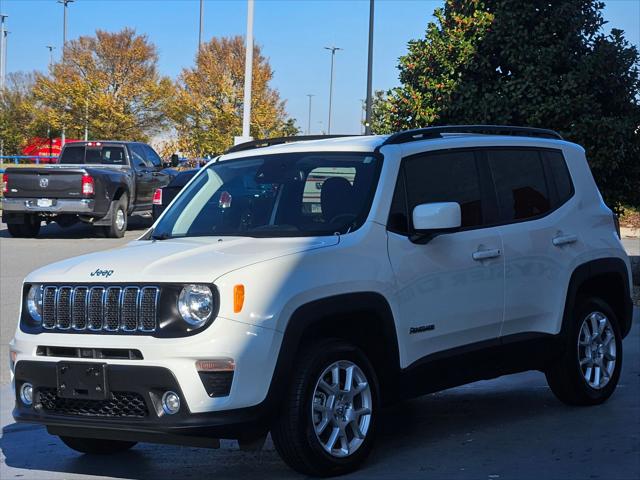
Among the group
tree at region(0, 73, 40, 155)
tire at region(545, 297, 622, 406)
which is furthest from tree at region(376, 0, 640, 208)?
tree at region(0, 73, 40, 155)

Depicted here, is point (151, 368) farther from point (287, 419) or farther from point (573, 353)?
point (573, 353)

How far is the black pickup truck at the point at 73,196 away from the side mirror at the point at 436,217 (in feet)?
51.8

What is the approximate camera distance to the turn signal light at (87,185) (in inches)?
836

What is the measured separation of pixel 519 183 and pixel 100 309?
3094 mm

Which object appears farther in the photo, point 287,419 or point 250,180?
point 250,180

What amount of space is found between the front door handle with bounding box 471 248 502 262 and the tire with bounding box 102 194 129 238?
1603 cm

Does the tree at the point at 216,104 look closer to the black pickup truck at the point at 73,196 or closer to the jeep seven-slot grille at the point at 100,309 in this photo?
the black pickup truck at the point at 73,196

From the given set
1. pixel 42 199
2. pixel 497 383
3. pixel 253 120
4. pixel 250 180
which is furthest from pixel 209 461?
pixel 253 120

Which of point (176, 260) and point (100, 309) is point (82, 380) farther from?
point (176, 260)

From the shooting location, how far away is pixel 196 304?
5441mm

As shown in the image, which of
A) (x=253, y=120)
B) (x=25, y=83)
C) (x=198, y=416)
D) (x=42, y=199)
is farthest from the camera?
(x=25, y=83)

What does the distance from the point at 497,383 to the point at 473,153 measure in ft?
7.83

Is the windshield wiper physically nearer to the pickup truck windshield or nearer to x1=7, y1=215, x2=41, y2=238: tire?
x1=7, y1=215, x2=41, y2=238: tire

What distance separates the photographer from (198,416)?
5.36 m
